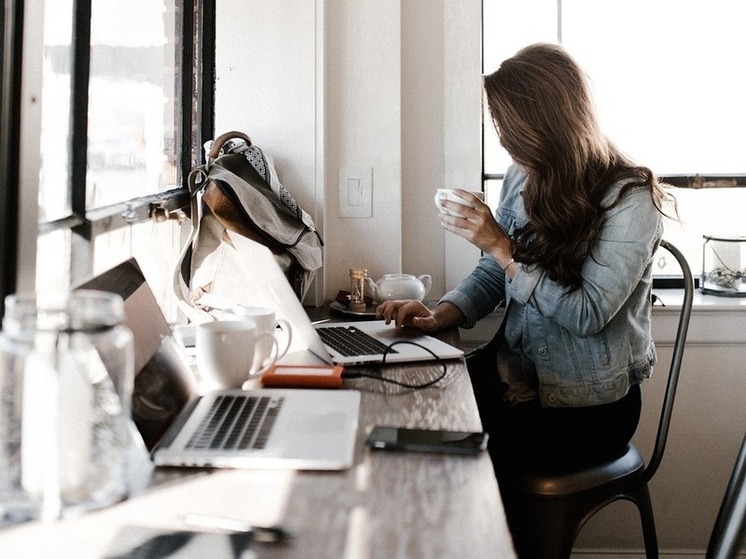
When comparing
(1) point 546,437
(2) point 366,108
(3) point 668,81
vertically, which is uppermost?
(3) point 668,81

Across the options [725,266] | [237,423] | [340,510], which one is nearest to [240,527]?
[340,510]

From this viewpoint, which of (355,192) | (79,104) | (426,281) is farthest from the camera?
(355,192)

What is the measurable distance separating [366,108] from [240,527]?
1762 mm

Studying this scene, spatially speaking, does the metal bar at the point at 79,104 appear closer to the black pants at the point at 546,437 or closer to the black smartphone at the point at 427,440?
the black smartphone at the point at 427,440

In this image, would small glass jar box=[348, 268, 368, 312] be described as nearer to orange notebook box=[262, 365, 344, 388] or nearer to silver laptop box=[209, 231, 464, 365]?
silver laptop box=[209, 231, 464, 365]

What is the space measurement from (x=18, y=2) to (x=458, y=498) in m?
0.79

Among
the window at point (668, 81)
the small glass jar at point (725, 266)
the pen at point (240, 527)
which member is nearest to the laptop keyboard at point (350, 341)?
the pen at point (240, 527)

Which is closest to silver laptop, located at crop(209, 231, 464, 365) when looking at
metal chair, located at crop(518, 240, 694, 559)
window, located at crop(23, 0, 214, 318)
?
window, located at crop(23, 0, 214, 318)

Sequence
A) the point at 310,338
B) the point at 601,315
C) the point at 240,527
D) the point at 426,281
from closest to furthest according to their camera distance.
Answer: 1. the point at 240,527
2. the point at 310,338
3. the point at 601,315
4. the point at 426,281

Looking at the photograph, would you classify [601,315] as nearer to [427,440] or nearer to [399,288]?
[399,288]

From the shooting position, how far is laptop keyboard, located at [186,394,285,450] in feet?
3.44

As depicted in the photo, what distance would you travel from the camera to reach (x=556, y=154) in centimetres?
187

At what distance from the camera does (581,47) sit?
8.45ft

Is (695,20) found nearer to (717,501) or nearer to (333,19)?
(333,19)
